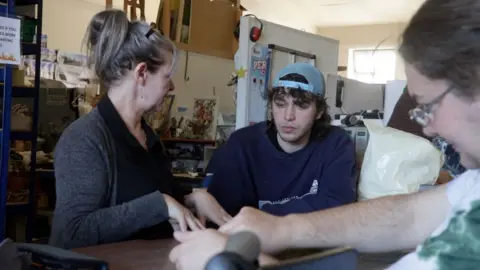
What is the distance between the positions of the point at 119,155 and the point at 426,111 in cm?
89

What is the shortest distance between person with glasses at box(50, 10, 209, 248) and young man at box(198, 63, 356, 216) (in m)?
0.28

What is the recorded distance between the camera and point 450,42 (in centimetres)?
77

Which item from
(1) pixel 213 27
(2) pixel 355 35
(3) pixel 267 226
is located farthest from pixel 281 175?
(2) pixel 355 35

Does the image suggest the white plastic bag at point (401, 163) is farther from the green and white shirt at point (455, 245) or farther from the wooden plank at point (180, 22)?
the wooden plank at point (180, 22)

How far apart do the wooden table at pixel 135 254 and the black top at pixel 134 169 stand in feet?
0.38

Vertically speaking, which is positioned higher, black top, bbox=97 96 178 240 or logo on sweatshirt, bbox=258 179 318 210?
black top, bbox=97 96 178 240

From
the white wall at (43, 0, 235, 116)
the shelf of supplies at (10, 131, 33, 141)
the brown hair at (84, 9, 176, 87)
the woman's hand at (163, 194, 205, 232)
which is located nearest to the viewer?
the woman's hand at (163, 194, 205, 232)

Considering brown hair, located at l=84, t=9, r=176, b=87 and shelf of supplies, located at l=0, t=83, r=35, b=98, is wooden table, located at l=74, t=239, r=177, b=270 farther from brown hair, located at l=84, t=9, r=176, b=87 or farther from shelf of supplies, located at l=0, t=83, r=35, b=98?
shelf of supplies, located at l=0, t=83, r=35, b=98

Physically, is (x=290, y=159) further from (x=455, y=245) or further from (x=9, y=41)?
(x=9, y=41)

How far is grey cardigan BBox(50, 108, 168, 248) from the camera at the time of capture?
4.45 ft

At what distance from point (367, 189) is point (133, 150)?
88 centimetres

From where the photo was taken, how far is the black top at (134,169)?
1485 mm

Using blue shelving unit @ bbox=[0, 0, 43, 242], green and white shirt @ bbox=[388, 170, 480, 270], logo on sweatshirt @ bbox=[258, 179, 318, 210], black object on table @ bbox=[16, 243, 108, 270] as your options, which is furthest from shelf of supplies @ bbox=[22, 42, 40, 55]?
green and white shirt @ bbox=[388, 170, 480, 270]

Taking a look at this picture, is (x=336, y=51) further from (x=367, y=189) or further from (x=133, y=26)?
(x=133, y=26)
